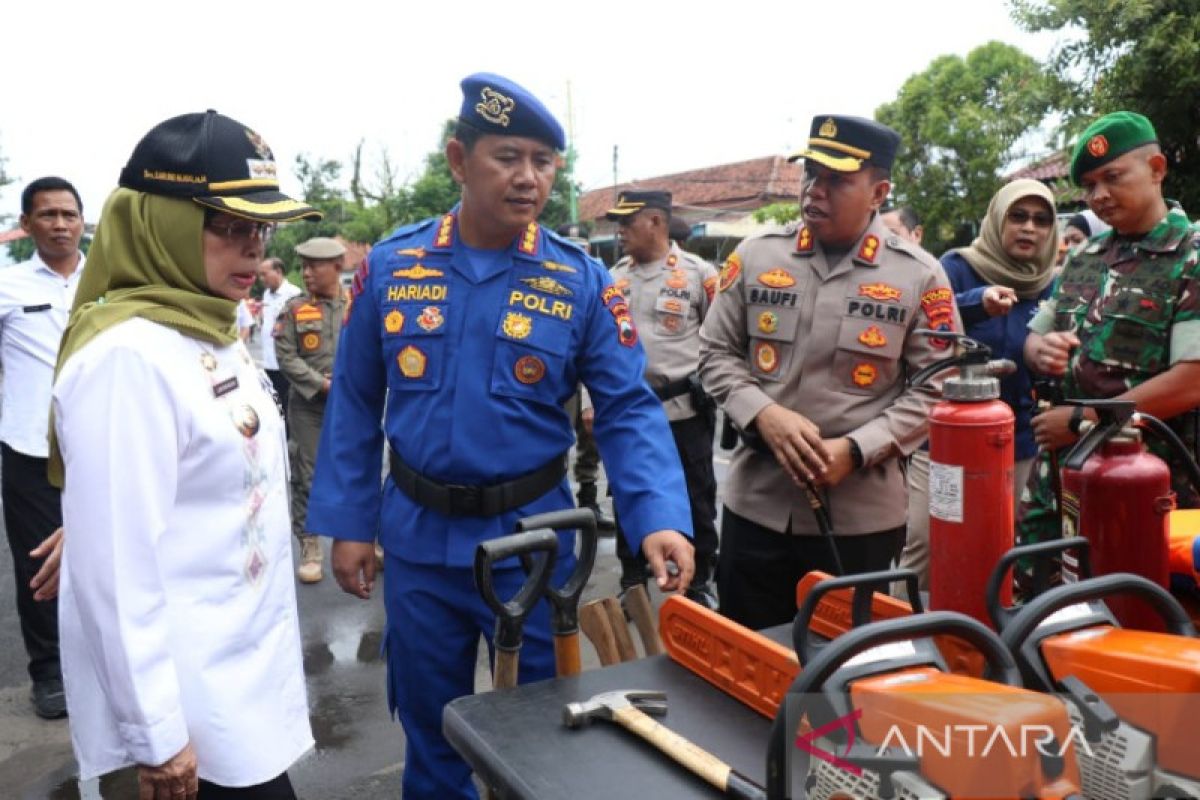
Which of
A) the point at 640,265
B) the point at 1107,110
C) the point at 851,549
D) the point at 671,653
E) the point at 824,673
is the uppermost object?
the point at 1107,110

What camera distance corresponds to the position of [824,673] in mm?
1029

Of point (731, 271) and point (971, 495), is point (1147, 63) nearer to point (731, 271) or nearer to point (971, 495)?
point (731, 271)

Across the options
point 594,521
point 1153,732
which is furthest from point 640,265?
point 1153,732

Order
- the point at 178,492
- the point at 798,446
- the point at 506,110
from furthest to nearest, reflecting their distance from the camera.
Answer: the point at 798,446 < the point at 506,110 < the point at 178,492

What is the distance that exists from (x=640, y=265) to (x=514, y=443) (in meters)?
3.77

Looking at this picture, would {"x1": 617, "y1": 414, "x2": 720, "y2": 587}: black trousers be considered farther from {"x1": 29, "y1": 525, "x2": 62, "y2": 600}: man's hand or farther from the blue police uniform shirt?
{"x1": 29, "y1": 525, "x2": 62, "y2": 600}: man's hand

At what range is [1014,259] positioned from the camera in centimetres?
394

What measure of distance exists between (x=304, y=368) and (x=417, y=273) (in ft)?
12.5

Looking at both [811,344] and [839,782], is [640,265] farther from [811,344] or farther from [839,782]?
[839,782]

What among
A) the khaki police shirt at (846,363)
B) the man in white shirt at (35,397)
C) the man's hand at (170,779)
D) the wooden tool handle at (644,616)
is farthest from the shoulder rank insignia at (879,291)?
the man in white shirt at (35,397)

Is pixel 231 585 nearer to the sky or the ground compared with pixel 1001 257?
nearer to the ground

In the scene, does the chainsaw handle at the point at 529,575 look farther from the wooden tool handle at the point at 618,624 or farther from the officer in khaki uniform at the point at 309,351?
the officer in khaki uniform at the point at 309,351

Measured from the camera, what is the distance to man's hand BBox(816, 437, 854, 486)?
108 inches

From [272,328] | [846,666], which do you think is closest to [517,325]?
[846,666]
